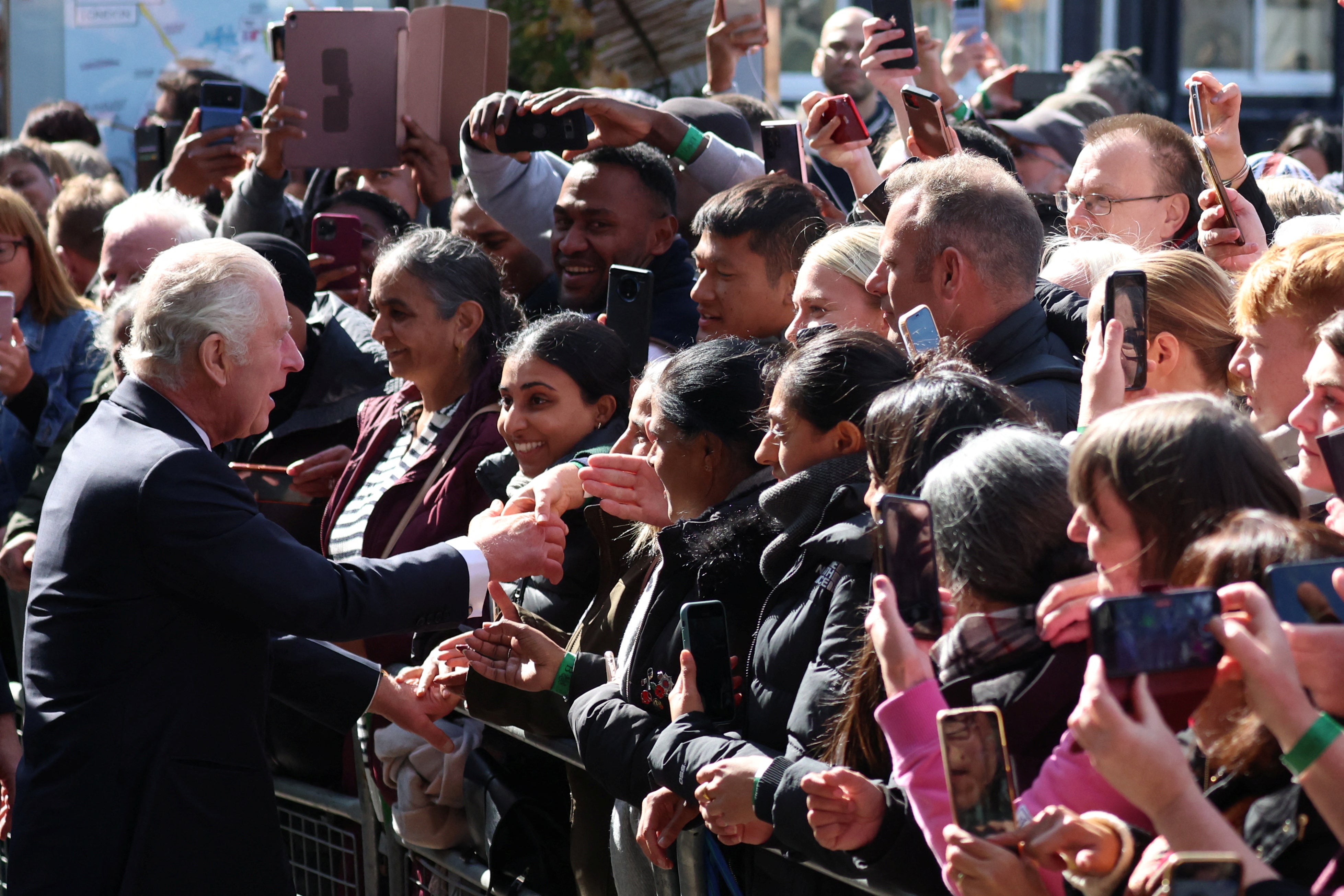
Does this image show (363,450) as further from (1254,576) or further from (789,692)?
(1254,576)

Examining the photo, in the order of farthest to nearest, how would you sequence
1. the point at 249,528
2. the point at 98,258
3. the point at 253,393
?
the point at 98,258
the point at 253,393
the point at 249,528

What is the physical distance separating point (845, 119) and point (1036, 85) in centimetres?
366

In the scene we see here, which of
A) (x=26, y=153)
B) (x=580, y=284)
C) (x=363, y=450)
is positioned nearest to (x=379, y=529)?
(x=363, y=450)

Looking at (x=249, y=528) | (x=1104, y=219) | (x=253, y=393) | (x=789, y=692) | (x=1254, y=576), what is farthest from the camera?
(x=1104, y=219)

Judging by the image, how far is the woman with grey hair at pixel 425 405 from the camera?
12.6 feet

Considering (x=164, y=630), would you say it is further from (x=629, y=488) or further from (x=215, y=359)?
(x=629, y=488)

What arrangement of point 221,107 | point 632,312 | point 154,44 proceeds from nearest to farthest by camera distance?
point 632,312 → point 221,107 → point 154,44

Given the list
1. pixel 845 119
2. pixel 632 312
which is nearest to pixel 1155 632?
pixel 632 312

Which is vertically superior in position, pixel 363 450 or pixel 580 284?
pixel 580 284

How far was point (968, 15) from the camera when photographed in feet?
21.3

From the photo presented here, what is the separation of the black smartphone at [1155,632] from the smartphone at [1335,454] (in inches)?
14.7

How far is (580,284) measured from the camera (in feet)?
14.4

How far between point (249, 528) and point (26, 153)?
541 cm

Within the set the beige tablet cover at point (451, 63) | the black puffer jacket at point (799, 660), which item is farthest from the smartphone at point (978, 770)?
the beige tablet cover at point (451, 63)
